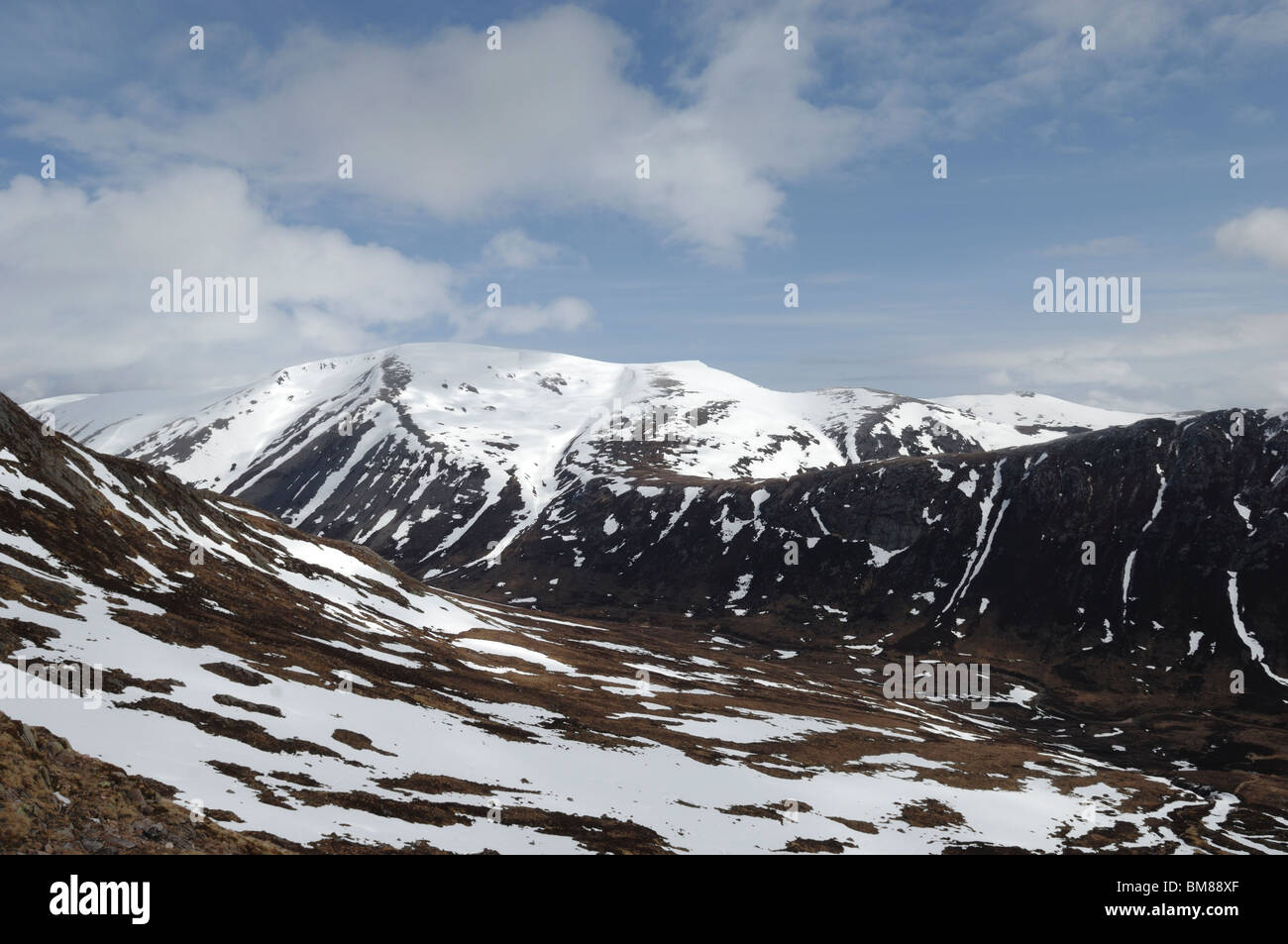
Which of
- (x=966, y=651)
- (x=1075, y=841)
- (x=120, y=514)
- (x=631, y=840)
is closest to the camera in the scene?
(x=631, y=840)

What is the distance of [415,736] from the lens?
51.1 m

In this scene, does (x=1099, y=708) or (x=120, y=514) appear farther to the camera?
(x=1099, y=708)

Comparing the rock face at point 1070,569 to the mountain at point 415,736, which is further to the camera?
the rock face at point 1070,569

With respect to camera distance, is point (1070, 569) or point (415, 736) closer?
point (415, 736)

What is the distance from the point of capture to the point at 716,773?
58.9 metres

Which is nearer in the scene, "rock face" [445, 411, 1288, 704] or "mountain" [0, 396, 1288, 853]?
"mountain" [0, 396, 1288, 853]

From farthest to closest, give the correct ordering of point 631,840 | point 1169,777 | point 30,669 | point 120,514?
point 1169,777 < point 120,514 < point 631,840 < point 30,669

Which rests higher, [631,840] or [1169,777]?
[631,840]

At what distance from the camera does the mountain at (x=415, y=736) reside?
106 feet

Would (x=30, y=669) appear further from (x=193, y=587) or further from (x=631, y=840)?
(x=193, y=587)

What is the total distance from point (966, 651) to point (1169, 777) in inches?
2474

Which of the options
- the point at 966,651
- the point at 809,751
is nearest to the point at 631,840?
the point at 809,751

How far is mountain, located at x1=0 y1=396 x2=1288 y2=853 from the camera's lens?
32344mm

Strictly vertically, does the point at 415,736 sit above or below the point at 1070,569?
above
